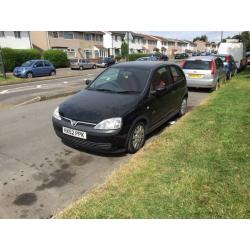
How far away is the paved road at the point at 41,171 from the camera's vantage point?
128 inches

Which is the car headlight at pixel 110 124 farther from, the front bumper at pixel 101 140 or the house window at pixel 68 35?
the house window at pixel 68 35

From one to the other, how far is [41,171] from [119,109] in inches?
66.2

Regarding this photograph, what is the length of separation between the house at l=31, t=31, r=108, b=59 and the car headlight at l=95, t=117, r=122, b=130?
39.7 m

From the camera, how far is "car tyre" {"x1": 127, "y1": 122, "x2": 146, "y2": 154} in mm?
4547

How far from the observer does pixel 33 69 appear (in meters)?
20.8

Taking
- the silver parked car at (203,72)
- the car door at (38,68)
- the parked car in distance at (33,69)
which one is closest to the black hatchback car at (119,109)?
the silver parked car at (203,72)

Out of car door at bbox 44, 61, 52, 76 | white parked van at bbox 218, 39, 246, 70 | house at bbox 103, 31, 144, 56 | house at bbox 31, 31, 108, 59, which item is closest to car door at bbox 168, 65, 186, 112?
car door at bbox 44, 61, 52, 76

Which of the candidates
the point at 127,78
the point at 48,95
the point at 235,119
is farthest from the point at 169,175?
the point at 48,95

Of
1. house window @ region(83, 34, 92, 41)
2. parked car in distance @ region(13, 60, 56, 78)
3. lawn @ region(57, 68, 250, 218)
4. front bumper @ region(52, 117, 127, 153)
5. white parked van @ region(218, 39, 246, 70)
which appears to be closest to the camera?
lawn @ region(57, 68, 250, 218)

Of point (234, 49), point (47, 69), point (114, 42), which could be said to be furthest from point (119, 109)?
point (114, 42)

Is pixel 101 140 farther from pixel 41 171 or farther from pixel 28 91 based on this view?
pixel 28 91

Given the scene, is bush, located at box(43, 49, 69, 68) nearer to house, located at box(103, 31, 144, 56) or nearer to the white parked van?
the white parked van
